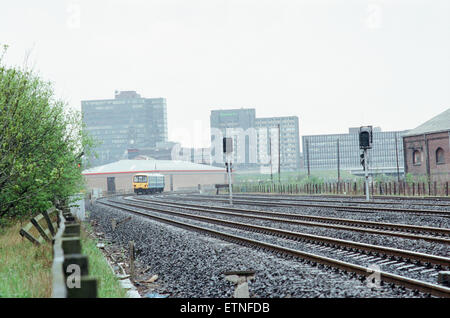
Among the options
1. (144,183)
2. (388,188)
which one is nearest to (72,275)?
(388,188)

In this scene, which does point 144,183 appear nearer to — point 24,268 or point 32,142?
point 32,142

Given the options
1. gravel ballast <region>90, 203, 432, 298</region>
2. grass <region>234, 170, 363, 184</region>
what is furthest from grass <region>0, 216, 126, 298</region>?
grass <region>234, 170, 363, 184</region>

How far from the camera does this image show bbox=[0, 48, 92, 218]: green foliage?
34.9 ft

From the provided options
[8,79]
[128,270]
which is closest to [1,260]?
[128,270]

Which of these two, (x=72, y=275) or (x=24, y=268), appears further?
(x=24, y=268)

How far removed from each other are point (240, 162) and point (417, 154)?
143686 mm

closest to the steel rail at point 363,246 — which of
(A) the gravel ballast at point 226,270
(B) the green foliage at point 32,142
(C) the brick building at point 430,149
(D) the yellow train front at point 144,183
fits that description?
(A) the gravel ballast at point 226,270

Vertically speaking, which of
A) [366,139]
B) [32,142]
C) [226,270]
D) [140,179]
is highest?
[366,139]

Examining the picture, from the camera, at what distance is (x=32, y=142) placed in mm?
12383

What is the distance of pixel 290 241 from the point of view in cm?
1250

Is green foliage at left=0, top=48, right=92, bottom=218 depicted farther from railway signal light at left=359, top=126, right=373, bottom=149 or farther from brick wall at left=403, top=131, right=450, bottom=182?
brick wall at left=403, top=131, right=450, bottom=182

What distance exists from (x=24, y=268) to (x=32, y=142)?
4390 millimetres
